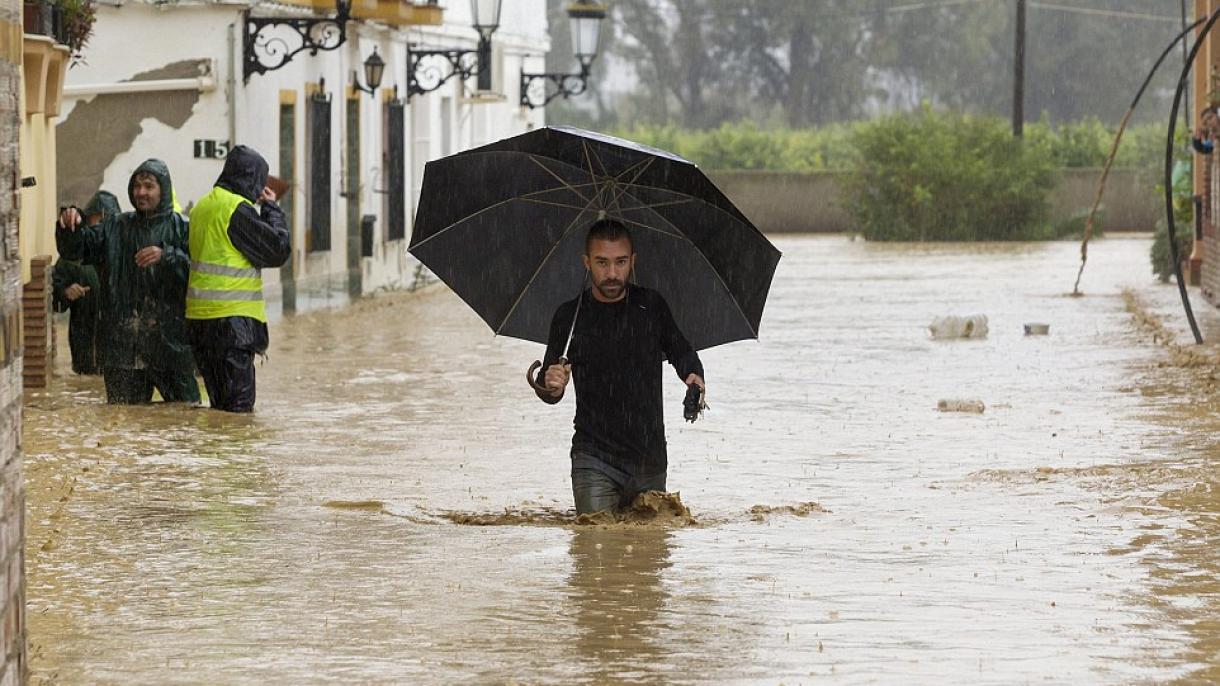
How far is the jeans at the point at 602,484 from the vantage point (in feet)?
30.3

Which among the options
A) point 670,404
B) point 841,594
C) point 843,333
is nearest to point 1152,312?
point 843,333

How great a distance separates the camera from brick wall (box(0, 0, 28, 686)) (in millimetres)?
5355

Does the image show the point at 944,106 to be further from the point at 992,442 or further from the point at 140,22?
the point at 992,442

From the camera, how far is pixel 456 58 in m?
30.1

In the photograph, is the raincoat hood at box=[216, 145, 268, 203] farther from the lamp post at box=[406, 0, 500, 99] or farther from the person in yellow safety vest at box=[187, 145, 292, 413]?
the lamp post at box=[406, 0, 500, 99]

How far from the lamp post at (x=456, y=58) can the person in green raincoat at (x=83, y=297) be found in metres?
10.5

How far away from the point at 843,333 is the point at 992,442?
8.72 meters

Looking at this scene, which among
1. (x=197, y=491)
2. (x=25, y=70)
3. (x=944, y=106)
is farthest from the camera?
(x=944, y=106)

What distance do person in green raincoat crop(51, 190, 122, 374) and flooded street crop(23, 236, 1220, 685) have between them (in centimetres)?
55

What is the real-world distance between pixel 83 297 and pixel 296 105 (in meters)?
8.82

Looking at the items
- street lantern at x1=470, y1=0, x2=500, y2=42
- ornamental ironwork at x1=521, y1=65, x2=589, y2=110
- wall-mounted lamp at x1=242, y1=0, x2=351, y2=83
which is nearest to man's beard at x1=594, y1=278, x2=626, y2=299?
wall-mounted lamp at x1=242, y1=0, x2=351, y2=83

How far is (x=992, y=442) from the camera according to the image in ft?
42.1

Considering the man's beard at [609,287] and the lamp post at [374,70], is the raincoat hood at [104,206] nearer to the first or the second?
the man's beard at [609,287]

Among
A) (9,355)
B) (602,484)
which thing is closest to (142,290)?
(602,484)
